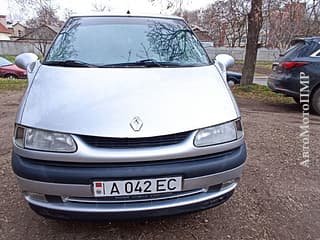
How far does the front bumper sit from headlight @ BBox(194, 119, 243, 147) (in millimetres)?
93

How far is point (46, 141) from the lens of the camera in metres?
1.96

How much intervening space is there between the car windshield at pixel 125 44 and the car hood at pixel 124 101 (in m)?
0.24

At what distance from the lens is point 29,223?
2.45 meters

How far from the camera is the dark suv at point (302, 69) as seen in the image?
618cm

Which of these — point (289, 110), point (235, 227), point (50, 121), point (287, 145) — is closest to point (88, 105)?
point (50, 121)

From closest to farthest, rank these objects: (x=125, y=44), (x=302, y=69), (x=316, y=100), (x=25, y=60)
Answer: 1. (x=125, y=44)
2. (x=25, y=60)
3. (x=302, y=69)
4. (x=316, y=100)

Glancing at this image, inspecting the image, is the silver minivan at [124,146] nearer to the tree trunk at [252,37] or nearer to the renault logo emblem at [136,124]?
the renault logo emblem at [136,124]

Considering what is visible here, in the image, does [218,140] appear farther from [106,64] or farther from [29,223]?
[29,223]

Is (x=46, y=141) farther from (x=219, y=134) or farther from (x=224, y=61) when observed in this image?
(x=224, y=61)

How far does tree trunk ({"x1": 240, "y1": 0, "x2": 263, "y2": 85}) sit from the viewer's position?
8663mm

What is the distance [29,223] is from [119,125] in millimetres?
1154

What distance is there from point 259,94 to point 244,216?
6462 mm

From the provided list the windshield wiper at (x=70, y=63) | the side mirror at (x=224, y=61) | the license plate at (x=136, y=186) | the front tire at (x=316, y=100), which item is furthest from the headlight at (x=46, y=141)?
the front tire at (x=316, y=100)

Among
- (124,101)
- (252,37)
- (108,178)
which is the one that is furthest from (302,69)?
(108,178)
